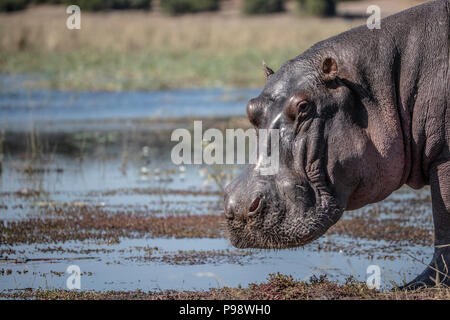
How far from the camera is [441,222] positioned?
4984mm

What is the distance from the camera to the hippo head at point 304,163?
15.1ft

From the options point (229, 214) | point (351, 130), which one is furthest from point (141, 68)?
point (229, 214)

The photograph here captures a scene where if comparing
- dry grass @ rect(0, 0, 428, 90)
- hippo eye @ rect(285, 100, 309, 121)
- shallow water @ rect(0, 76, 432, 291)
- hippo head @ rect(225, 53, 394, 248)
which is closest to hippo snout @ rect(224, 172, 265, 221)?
hippo head @ rect(225, 53, 394, 248)

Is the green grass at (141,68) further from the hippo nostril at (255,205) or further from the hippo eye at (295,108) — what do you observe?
the hippo nostril at (255,205)

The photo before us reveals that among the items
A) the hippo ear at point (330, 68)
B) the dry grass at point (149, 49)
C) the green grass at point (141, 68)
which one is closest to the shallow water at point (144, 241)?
the hippo ear at point (330, 68)

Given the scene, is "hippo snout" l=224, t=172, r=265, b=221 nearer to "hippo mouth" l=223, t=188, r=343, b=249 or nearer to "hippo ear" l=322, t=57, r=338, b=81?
"hippo mouth" l=223, t=188, r=343, b=249

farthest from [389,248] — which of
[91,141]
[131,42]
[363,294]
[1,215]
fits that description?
[131,42]

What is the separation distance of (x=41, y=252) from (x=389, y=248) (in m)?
3.09

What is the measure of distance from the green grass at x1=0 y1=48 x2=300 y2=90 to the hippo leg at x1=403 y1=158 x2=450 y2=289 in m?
16.7

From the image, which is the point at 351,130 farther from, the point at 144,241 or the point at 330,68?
the point at 144,241

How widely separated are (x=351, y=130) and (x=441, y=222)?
2.86 feet

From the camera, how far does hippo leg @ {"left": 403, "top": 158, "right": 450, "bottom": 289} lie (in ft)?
16.1
